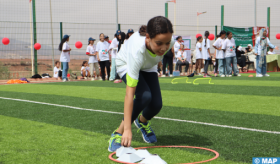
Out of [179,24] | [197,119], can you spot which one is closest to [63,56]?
[179,24]

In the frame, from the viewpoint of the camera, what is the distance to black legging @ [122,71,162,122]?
3.20 m

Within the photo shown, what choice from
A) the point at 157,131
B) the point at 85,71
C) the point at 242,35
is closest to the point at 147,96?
the point at 157,131

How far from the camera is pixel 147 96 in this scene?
10.4 feet

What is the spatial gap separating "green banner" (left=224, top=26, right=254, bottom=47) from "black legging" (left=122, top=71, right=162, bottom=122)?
61.5 feet

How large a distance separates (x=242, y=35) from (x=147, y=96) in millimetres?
19611

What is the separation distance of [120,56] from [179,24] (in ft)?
60.9

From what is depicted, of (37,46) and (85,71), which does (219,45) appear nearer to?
(85,71)

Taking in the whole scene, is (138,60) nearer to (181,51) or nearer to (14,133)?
(14,133)

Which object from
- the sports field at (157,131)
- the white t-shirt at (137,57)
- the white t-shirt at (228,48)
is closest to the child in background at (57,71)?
the white t-shirt at (228,48)

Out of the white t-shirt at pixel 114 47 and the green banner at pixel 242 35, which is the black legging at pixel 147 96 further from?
the green banner at pixel 242 35

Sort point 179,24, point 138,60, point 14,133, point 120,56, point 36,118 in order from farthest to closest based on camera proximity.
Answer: point 179,24, point 36,118, point 14,133, point 120,56, point 138,60

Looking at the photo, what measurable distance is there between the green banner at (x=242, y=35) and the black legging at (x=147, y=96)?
61.5ft

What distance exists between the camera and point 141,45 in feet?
9.59

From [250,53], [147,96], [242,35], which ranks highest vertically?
[242,35]
